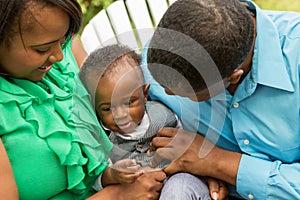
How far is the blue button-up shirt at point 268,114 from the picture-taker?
1.88 meters

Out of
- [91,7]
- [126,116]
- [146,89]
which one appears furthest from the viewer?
[91,7]

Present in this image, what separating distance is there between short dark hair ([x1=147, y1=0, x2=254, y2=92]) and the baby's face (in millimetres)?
245

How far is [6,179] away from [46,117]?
10.4 inches

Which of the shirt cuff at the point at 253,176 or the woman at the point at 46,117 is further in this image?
the shirt cuff at the point at 253,176

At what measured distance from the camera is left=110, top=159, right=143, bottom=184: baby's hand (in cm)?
194

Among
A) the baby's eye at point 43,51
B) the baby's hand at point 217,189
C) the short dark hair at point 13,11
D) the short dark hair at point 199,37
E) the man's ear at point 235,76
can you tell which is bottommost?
the baby's hand at point 217,189

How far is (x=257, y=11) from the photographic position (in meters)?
1.88

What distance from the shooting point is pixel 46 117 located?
1.87 metres

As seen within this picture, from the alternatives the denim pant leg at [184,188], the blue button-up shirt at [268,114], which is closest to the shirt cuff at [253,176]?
the blue button-up shirt at [268,114]

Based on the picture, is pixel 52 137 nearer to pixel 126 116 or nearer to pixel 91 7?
pixel 126 116

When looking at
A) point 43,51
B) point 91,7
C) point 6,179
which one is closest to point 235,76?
point 43,51

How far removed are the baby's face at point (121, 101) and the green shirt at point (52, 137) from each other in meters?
0.08

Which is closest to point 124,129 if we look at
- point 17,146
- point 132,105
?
point 132,105

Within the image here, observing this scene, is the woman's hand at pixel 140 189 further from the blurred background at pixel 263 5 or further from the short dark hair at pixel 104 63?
the blurred background at pixel 263 5
